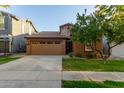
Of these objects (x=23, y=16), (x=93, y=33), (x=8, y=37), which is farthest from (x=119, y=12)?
(x=23, y=16)

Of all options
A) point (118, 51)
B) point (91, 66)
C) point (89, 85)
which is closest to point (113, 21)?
point (91, 66)

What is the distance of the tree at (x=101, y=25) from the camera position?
67.1ft

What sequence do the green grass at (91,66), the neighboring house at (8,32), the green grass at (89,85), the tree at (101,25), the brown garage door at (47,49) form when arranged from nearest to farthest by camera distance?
1. the green grass at (89,85)
2. the green grass at (91,66)
3. the tree at (101,25)
4. the neighboring house at (8,32)
5. the brown garage door at (47,49)

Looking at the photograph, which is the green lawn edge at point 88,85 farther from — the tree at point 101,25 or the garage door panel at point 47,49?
the garage door panel at point 47,49

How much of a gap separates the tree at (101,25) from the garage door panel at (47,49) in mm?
13194

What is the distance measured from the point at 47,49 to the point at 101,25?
15.2 m

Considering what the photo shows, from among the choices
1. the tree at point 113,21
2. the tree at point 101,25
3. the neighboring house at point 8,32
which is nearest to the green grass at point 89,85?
the tree at point 113,21

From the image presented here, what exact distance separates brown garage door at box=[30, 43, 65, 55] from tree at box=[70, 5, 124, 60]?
43.3 feet

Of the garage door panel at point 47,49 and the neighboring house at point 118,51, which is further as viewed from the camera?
the garage door panel at point 47,49

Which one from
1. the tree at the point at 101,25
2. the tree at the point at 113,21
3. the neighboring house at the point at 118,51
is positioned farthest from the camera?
the neighboring house at the point at 118,51

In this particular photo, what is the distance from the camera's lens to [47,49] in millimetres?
35062

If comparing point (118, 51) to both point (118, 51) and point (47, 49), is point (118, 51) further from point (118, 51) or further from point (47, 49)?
point (47, 49)
